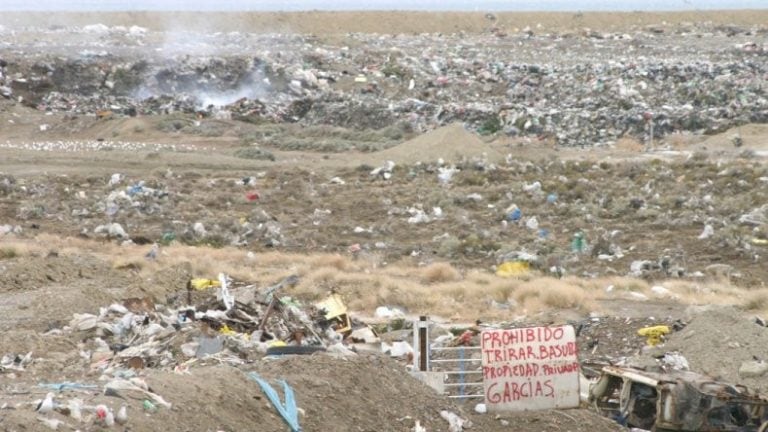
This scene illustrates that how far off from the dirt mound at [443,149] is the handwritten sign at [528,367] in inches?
773

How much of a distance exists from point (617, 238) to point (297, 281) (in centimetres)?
678

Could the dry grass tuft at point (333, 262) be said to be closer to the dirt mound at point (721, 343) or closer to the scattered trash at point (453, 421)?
the dirt mound at point (721, 343)

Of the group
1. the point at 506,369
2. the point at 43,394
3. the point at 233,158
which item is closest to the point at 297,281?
the point at 506,369

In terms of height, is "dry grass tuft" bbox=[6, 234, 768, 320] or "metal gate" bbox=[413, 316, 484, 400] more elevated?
"metal gate" bbox=[413, 316, 484, 400]

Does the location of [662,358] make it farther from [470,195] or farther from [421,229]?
[470,195]

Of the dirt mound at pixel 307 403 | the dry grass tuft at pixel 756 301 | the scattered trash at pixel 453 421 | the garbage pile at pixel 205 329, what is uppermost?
the dirt mound at pixel 307 403

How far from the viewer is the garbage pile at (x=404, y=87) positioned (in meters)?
38.1

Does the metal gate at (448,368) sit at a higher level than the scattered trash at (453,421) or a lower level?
lower

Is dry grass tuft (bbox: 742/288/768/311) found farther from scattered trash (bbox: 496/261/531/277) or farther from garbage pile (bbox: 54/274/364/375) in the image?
garbage pile (bbox: 54/274/364/375)

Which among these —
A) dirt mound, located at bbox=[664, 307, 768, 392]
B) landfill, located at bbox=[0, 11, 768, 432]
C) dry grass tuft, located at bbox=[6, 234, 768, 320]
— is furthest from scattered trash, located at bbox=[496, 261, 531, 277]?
dirt mound, located at bbox=[664, 307, 768, 392]

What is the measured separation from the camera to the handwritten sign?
11805 mm

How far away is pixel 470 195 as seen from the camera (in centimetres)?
2688

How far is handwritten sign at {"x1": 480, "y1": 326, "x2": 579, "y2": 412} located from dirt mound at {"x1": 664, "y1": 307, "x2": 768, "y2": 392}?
88.8 inches

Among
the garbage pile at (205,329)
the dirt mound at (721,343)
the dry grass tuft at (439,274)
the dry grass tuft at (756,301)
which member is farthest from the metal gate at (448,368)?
the dry grass tuft at (439,274)
